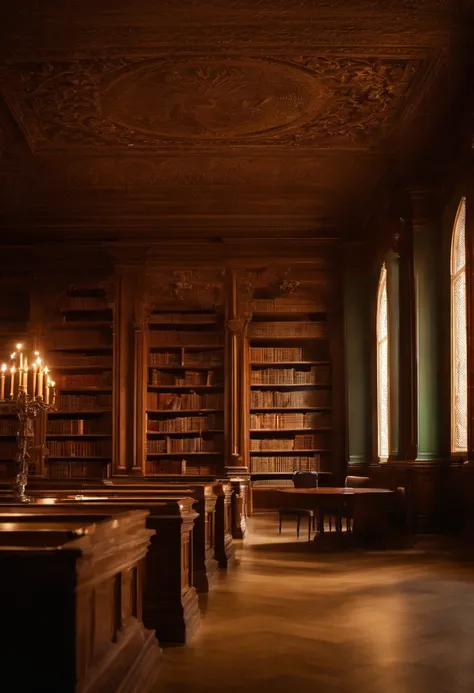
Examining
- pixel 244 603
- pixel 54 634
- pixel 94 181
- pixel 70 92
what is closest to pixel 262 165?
pixel 94 181

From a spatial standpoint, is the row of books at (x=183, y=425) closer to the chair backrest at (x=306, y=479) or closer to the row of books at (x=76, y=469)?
the row of books at (x=76, y=469)

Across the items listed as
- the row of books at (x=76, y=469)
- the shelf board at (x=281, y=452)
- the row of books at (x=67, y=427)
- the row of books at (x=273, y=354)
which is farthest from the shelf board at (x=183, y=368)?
the row of books at (x=76, y=469)

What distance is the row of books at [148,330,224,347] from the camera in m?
12.6

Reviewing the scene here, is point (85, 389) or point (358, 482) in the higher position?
point (85, 389)

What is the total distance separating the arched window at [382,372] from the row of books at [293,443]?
35.8 inches

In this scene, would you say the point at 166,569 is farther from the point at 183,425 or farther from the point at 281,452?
the point at 281,452

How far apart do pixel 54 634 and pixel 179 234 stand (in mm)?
10380

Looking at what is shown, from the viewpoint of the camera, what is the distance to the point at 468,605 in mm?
5168

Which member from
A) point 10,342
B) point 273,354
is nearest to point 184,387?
point 273,354

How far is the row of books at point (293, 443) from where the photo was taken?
1251 centimetres

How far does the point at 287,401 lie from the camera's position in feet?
41.3

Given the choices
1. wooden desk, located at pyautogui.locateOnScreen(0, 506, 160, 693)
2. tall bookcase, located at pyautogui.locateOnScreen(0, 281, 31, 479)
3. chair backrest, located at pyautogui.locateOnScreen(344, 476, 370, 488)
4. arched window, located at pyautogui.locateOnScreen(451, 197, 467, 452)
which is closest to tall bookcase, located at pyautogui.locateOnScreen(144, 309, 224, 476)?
tall bookcase, located at pyautogui.locateOnScreen(0, 281, 31, 479)

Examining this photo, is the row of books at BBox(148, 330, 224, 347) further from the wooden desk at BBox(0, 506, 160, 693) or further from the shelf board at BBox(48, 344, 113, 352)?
the wooden desk at BBox(0, 506, 160, 693)

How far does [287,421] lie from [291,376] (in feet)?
1.98
